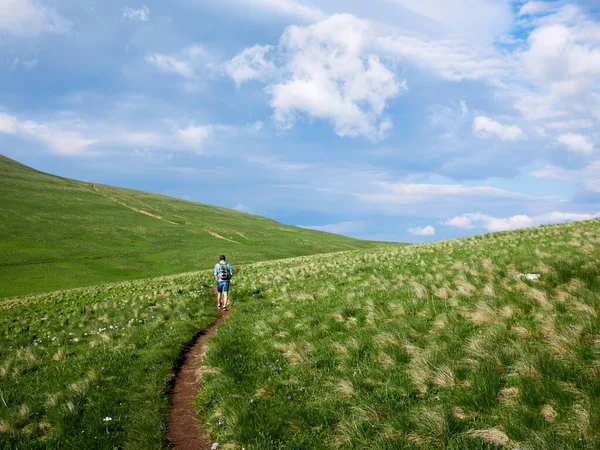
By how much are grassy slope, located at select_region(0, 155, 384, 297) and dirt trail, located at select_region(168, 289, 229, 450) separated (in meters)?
46.8

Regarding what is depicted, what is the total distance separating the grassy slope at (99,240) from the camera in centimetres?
5972

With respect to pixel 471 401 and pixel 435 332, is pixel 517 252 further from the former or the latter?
pixel 471 401

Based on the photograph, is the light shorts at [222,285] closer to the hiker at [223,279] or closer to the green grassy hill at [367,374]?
the hiker at [223,279]

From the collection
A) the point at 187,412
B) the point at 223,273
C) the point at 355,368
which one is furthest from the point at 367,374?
the point at 223,273

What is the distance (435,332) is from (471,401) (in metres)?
3.01

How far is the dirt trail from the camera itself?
7.25m

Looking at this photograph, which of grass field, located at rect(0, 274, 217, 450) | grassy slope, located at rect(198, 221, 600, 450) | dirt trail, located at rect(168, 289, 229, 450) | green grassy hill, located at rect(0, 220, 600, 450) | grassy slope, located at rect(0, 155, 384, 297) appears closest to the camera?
grassy slope, located at rect(198, 221, 600, 450)

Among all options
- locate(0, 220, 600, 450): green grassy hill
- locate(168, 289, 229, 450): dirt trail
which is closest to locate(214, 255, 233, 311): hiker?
locate(0, 220, 600, 450): green grassy hill

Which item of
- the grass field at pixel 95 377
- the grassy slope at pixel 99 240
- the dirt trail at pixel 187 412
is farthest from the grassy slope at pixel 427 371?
the grassy slope at pixel 99 240

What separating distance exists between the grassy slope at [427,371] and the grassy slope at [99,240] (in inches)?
1964

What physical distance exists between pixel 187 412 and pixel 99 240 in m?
87.2

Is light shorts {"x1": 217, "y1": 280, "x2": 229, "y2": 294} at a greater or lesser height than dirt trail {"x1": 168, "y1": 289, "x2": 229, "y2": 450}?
greater

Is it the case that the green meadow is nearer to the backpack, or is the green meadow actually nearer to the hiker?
the hiker

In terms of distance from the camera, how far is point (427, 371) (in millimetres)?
7348
